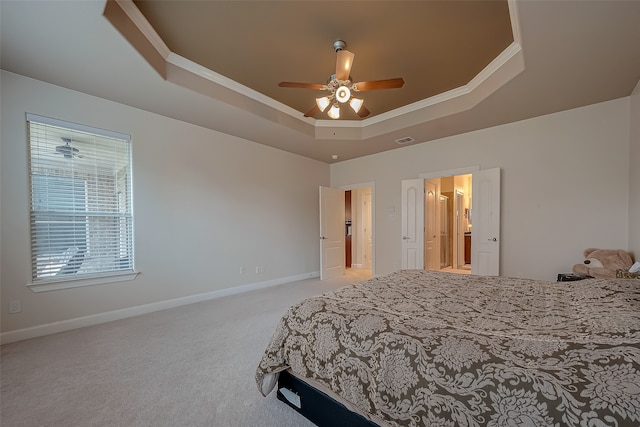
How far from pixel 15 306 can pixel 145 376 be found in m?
1.95

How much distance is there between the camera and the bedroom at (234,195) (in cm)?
280

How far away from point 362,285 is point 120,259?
3219 mm

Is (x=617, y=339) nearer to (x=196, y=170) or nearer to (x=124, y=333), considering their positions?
(x=124, y=333)

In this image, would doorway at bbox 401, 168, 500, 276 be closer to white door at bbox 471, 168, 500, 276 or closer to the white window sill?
white door at bbox 471, 168, 500, 276

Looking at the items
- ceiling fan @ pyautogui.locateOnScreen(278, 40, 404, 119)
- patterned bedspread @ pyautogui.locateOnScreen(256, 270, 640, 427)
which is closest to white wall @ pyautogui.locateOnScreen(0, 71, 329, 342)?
ceiling fan @ pyautogui.locateOnScreen(278, 40, 404, 119)

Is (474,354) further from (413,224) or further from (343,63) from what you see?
(413,224)

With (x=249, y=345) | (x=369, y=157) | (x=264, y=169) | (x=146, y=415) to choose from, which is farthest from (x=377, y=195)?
(x=146, y=415)

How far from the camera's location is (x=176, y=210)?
3934 mm

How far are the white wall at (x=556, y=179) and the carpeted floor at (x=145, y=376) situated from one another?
151 inches

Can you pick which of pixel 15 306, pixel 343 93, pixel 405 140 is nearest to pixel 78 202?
pixel 15 306

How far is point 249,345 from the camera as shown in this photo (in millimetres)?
2619

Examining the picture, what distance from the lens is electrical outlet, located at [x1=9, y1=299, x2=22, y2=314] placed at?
2728 mm

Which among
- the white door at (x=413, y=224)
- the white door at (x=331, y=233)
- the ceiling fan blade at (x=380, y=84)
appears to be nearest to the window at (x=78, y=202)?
the ceiling fan blade at (x=380, y=84)

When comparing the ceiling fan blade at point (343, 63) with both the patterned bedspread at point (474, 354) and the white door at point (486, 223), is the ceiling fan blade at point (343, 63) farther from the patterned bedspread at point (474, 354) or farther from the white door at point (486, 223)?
the white door at point (486, 223)
